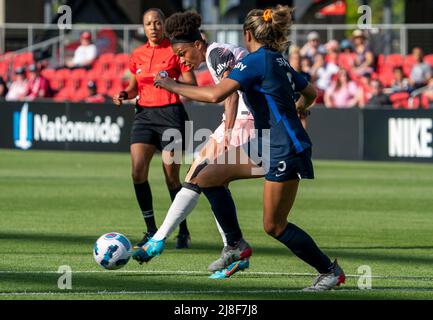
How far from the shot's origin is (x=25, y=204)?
1720 centimetres

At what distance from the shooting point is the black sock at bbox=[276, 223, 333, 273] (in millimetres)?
9211

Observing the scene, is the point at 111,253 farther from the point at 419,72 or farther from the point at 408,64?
the point at 408,64

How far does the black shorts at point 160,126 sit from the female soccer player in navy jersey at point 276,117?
331 centimetres

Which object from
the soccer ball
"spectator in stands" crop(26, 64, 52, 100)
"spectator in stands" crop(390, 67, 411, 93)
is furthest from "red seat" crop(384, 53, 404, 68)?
the soccer ball

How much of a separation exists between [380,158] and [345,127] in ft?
3.35

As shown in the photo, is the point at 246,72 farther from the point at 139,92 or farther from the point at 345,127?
the point at 345,127

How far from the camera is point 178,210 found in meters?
10.1

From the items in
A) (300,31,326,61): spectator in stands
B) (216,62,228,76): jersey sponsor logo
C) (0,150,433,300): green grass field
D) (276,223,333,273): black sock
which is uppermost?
(300,31,326,61): spectator in stands

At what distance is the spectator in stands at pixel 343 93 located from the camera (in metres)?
27.5

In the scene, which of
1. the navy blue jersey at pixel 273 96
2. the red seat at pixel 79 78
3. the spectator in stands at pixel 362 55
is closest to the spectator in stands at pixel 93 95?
the red seat at pixel 79 78

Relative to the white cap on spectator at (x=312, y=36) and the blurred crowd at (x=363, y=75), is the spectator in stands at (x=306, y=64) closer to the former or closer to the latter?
the blurred crowd at (x=363, y=75)

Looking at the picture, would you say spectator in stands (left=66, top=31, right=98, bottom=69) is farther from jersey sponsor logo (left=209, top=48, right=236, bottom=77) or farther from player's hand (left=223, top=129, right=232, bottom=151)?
player's hand (left=223, top=129, right=232, bottom=151)

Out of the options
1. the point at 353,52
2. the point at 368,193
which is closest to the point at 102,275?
the point at 368,193

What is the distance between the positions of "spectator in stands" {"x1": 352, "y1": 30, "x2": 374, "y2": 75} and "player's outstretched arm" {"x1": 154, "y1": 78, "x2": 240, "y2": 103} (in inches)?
780
